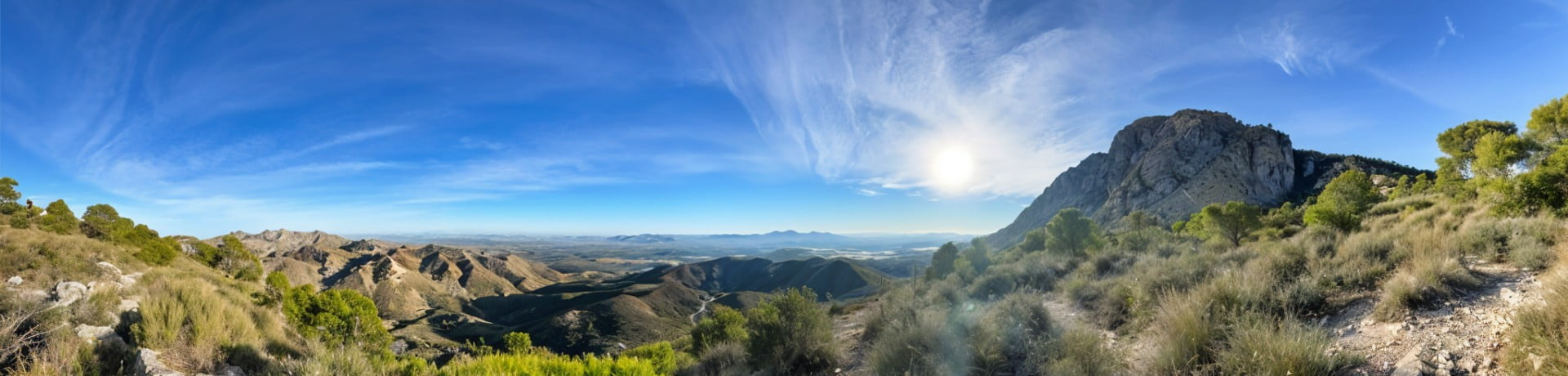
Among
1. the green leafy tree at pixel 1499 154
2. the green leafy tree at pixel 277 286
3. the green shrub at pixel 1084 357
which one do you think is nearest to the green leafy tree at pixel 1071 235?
the green leafy tree at pixel 1499 154

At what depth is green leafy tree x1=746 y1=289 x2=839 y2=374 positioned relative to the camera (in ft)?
32.7

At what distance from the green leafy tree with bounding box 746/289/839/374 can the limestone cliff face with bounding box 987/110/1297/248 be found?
341 ft

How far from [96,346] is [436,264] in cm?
12299

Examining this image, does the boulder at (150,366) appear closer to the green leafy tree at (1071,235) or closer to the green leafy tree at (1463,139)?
the green leafy tree at (1071,235)

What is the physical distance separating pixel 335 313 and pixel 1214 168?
13220 cm

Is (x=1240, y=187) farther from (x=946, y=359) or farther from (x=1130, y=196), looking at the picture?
(x=946, y=359)

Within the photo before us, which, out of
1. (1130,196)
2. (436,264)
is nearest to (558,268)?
(436,264)

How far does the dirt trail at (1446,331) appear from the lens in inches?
165

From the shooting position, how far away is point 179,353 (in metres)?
6.72

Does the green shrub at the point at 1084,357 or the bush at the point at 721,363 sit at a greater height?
the green shrub at the point at 1084,357

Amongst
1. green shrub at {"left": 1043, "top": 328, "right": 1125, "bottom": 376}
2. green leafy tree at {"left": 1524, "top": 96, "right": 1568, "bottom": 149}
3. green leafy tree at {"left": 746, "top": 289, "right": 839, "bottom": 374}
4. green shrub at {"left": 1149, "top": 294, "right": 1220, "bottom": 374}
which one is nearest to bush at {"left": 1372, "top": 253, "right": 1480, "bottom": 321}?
green shrub at {"left": 1149, "top": 294, "right": 1220, "bottom": 374}

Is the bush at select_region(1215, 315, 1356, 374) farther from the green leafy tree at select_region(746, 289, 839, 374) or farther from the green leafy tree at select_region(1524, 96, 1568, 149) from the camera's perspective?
the green leafy tree at select_region(1524, 96, 1568, 149)

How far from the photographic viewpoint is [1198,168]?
334 feet

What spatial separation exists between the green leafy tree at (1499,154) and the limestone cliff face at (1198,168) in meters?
82.6
